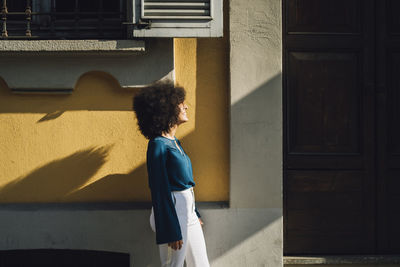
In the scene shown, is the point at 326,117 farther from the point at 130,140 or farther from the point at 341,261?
the point at 130,140

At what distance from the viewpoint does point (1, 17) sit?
3.70 metres

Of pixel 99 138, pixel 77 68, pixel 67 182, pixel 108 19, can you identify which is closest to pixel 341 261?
pixel 99 138

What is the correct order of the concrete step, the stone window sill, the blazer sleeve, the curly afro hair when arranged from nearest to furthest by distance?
the blazer sleeve < the curly afro hair < the stone window sill < the concrete step

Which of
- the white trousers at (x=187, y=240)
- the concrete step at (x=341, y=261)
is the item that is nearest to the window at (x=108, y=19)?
the white trousers at (x=187, y=240)

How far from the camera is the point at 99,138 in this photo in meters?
3.69

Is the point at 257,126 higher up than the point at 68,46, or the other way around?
the point at 68,46

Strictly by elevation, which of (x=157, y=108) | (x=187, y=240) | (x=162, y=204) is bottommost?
(x=187, y=240)

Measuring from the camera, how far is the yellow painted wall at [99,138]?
366 cm

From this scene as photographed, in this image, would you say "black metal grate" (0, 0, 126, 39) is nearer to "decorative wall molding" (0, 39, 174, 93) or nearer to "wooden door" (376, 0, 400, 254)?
"decorative wall molding" (0, 39, 174, 93)

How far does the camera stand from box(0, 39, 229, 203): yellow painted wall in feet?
12.0

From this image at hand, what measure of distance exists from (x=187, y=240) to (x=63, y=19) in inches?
79.3

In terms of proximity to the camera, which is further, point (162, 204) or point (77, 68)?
point (77, 68)

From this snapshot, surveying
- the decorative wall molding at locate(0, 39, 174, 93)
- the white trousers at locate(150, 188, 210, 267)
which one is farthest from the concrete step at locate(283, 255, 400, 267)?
the decorative wall molding at locate(0, 39, 174, 93)

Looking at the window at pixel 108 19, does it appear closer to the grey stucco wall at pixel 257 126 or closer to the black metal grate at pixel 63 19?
the black metal grate at pixel 63 19
